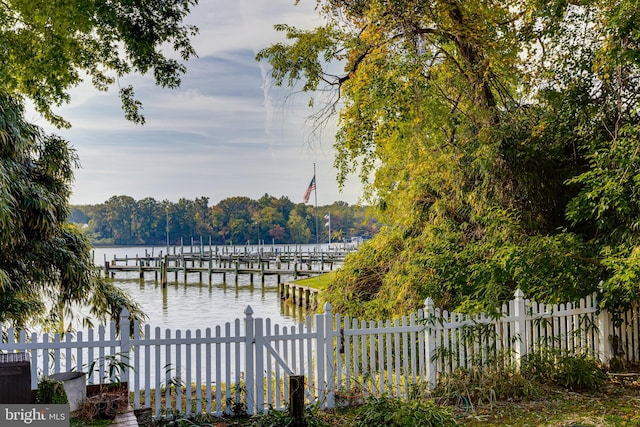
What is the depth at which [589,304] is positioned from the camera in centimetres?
857

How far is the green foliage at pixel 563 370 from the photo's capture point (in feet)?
25.1

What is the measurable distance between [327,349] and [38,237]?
4.60 meters

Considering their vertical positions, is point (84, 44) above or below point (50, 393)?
above

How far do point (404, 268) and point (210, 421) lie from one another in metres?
5.02

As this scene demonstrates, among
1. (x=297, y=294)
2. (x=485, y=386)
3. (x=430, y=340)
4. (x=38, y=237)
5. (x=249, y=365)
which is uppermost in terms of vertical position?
(x=38, y=237)

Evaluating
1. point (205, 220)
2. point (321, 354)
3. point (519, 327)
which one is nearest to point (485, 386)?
Answer: point (519, 327)

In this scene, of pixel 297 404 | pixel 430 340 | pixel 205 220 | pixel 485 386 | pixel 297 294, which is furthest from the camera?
pixel 205 220

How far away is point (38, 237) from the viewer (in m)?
8.34

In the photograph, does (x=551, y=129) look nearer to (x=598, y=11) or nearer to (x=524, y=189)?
(x=524, y=189)

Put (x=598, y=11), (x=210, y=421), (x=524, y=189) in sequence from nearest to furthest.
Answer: (x=210, y=421)
(x=598, y=11)
(x=524, y=189)

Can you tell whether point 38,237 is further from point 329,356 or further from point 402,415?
point 402,415

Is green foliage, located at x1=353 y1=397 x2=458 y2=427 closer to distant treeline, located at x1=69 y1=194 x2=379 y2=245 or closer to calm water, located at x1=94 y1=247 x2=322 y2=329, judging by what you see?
calm water, located at x1=94 y1=247 x2=322 y2=329

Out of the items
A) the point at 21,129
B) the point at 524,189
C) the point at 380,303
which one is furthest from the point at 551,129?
the point at 21,129

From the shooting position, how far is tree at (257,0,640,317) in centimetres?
802
